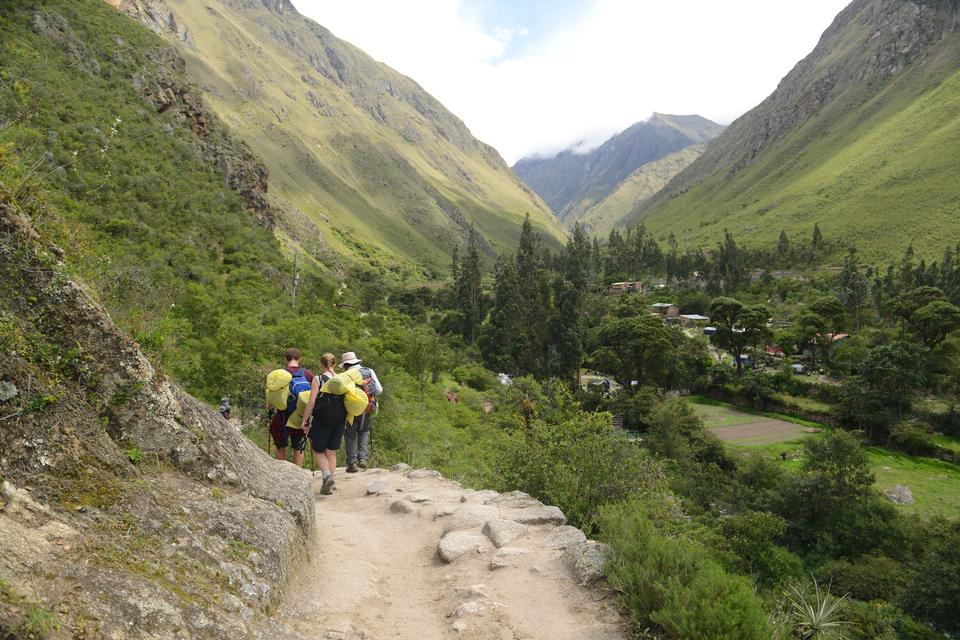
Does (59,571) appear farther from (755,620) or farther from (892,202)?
(892,202)

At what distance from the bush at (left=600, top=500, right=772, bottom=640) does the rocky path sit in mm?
362

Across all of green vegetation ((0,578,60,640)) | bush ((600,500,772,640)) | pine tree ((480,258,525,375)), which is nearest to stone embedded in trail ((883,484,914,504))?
pine tree ((480,258,525,375))

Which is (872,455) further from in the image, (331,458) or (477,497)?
(331,458)

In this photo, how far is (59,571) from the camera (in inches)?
124

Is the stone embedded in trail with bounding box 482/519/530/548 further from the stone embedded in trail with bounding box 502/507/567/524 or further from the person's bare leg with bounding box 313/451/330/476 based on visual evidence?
the person's bare leg with bounding box 313/451/330/476

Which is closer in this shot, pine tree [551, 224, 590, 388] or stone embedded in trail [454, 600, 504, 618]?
stone embedded in trail [454, 600, 504, 618]

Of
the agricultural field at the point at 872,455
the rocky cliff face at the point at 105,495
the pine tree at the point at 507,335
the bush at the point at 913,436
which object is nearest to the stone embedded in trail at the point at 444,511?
the rocky cliff face at the point at 105,495

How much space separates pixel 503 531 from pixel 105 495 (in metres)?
4.85

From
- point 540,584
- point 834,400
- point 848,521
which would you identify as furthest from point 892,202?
point 540,584

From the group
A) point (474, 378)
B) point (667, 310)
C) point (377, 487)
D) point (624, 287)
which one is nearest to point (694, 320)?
point (667, 310)

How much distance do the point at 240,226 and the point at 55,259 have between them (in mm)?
38623

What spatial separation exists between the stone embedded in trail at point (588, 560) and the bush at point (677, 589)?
182 mm

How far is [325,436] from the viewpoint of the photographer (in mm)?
8797

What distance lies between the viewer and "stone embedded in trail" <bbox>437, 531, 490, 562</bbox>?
6883 millimetres
